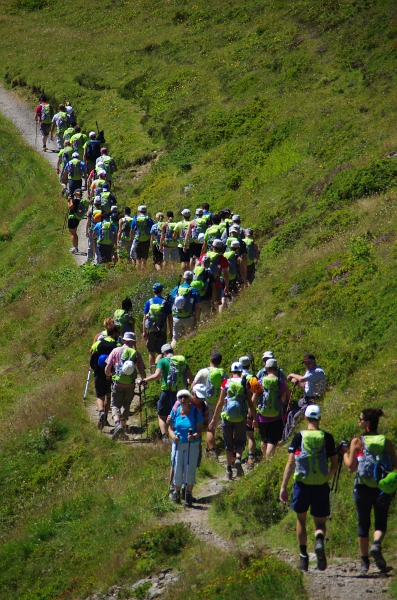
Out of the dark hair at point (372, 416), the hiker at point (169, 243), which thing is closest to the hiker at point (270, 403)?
the dark hair at point (372, 416)

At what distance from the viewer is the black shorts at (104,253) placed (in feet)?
95.8

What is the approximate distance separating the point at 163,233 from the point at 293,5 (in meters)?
26.7

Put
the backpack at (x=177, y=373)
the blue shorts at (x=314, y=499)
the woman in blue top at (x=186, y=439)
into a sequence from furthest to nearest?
1. the backpack at (x=177, y=373)
2. the woman in blue top at (x=186, y=439)
3. the blue shorts at (x=314, y=499)

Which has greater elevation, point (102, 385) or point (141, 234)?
point (141, 234)

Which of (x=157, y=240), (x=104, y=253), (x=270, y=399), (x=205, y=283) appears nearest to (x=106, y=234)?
(x=104, y=253)

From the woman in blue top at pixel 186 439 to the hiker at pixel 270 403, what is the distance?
122 centimetres

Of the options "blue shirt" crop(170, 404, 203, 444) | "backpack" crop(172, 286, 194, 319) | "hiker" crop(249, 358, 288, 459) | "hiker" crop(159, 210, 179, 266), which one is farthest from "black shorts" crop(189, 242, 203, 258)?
"blue shirt" crop(170, 404, 203, 444)

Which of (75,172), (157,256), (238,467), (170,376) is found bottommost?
(238,467)

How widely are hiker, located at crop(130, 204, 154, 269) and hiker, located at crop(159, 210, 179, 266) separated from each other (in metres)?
0.84

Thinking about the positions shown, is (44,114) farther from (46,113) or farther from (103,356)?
(103,356)

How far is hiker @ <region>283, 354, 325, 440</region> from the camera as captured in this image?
16.3 m

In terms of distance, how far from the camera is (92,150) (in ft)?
119

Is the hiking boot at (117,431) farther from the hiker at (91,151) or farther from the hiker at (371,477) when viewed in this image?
the hiker at (91,151)

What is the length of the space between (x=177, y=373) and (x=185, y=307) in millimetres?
3700
